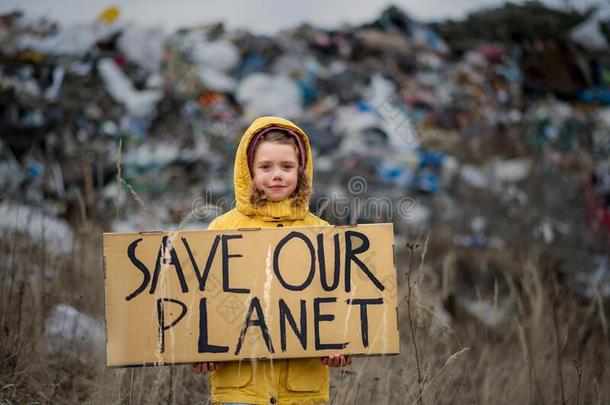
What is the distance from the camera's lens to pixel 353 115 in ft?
22.8

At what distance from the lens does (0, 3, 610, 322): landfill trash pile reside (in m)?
5.71

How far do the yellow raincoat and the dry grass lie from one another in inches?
5.2

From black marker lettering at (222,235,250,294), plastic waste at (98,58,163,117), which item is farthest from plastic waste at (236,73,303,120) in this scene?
black marker lettering at (222,235,250,294)

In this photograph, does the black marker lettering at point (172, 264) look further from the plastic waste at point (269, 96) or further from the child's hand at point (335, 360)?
the plastic waste at point (269, 96)

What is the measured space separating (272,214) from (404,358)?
51.3 inches

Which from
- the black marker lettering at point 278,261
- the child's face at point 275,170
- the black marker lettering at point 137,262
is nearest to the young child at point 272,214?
the child's face at point 275,170

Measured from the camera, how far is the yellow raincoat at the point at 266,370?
1.84 meters

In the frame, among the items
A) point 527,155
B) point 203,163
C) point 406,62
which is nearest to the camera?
point 203,163

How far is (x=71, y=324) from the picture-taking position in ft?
9.26

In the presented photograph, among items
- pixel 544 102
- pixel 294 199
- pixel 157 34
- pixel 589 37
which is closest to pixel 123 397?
pixel 294 199

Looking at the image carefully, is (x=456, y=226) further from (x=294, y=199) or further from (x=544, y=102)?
(x=294, y=199)

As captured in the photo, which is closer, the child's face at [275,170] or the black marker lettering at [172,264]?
the black marker lettering at [172,264]

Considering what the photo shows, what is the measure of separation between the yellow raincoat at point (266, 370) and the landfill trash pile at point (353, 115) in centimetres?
282

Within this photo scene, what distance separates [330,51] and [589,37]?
121 inches
